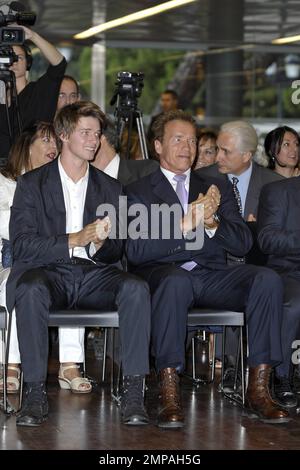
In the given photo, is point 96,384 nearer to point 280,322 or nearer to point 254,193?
point 280,322

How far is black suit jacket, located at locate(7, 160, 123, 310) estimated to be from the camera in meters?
4.58

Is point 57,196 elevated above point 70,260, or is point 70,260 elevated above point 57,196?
point 57,196

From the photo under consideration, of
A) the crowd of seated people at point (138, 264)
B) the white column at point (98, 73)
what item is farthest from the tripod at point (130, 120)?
the white column at point (98, 73)

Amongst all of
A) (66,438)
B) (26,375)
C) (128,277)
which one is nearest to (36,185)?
(128,277)

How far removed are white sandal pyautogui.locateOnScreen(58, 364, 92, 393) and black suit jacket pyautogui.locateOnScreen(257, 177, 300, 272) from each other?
119 centimetres

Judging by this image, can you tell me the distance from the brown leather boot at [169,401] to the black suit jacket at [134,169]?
1.59 metres

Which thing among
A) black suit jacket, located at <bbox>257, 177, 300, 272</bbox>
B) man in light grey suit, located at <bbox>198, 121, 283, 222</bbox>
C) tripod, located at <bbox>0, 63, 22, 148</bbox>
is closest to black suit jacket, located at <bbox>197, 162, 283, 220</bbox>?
man in light grey suit, located at <bbox>198, 121, 283, 222</bbox>

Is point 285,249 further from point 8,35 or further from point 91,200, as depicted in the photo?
point 8,35

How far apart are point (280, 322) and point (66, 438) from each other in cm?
121

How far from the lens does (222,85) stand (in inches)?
536

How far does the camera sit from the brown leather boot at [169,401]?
169 inches

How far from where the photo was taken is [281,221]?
16.5 ft

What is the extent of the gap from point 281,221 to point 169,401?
1.21m

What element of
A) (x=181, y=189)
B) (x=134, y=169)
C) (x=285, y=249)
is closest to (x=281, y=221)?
(x=285, y=249)
